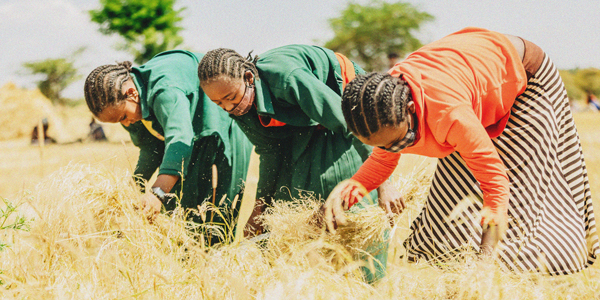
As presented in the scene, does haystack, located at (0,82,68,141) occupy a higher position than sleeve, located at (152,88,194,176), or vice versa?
sleeve, located at (152,88,194,176)

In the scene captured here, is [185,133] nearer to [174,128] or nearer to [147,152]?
[174,128]

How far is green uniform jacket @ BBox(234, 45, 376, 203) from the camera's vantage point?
235 cm

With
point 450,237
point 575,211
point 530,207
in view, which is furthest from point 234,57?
point 575,211

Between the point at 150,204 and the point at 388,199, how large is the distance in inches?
49.2

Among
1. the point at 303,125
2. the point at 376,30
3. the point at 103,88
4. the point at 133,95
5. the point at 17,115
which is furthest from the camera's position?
the point at 376,30

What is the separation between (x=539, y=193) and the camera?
88.2 inches

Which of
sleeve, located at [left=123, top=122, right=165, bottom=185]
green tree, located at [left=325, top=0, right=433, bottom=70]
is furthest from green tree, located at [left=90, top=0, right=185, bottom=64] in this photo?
sleeve, located at [left=123, top=122, right=165, bottom=185]

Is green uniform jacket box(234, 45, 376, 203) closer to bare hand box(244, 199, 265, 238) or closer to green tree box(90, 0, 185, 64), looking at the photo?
bare hand box(244, 199, 265, 238)

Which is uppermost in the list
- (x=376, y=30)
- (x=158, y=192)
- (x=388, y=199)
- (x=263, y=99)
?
(x=263, y=99)

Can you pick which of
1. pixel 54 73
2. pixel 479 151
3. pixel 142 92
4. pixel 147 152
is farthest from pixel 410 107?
pixel 54 73

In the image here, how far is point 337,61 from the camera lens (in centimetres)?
273

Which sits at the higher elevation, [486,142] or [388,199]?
[486,142]

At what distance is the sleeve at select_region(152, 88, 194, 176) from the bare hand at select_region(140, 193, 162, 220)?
0.15m

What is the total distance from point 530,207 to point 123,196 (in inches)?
83.6
